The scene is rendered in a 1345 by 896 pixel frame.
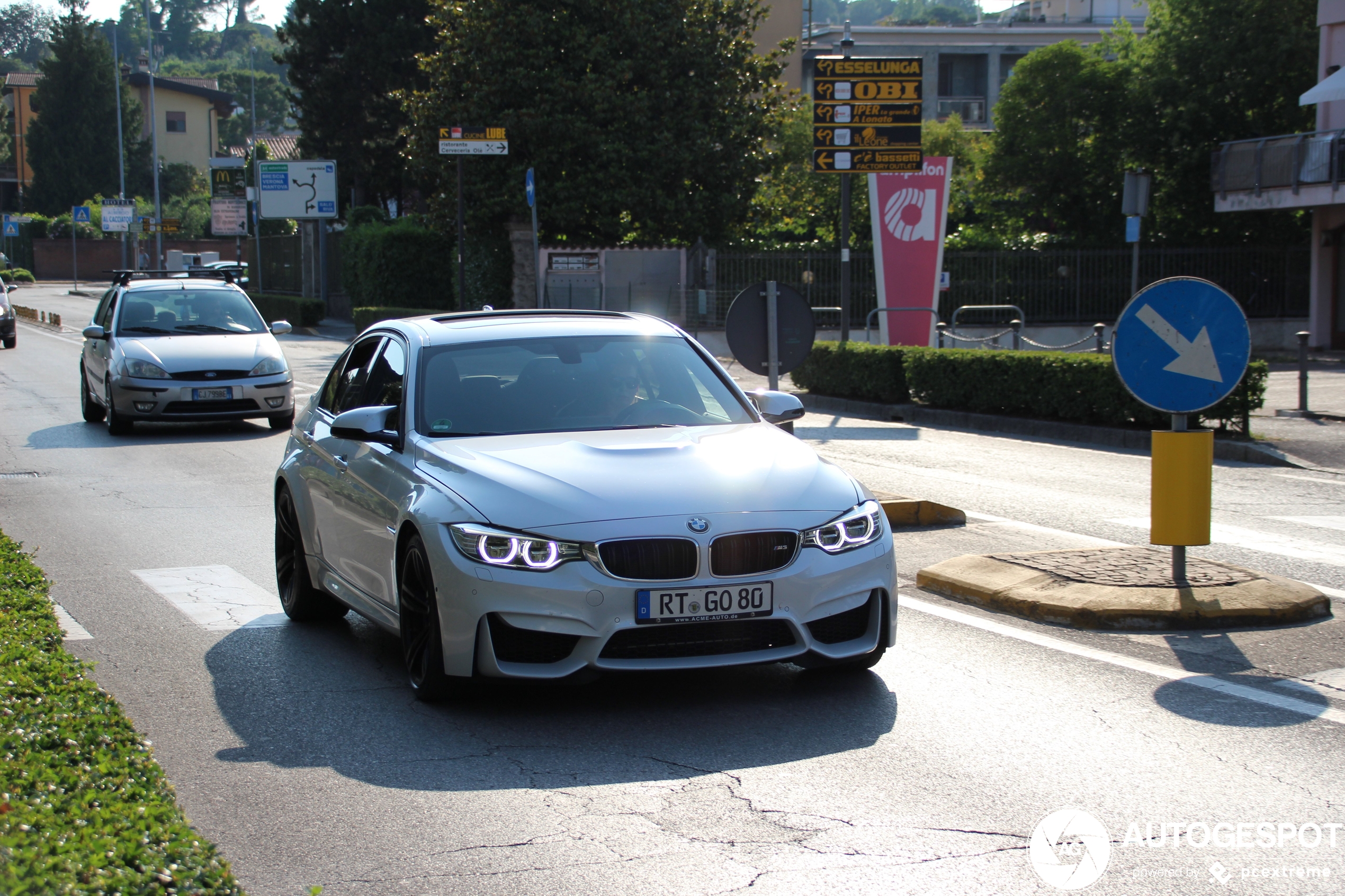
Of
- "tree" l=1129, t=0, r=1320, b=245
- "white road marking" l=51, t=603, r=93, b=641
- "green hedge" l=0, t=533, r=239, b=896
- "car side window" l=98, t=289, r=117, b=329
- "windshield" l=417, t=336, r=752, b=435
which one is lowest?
"white road marking" l=51, t=603, r=93, b=641

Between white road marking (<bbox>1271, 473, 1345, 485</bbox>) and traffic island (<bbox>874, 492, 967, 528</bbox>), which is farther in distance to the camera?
white road marking (<bbox>1271, 473, 1345, 485</bbox>)

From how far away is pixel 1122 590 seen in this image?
283 inches

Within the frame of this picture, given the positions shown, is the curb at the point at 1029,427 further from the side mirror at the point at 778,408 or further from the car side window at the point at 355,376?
the car side window at the point at 355,376

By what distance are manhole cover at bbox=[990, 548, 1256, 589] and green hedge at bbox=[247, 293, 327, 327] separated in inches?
1412

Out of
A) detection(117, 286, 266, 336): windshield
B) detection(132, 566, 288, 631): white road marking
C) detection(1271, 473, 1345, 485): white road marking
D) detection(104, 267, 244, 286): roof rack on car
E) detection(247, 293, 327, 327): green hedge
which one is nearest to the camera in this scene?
detection(132, 566, 288, 631): white road marking

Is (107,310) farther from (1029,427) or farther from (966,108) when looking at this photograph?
(966,108)

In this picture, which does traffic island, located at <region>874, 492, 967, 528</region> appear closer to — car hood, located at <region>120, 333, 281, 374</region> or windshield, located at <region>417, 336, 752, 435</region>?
windshield, located at <region>417, 336, 752, 435</region>

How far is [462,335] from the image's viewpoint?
676 centimetres

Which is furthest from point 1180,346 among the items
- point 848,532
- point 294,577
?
point 294,577

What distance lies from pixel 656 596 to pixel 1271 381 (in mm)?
20877

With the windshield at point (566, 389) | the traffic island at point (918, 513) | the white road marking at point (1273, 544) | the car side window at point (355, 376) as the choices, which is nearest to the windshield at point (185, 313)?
the traffic island at point (918, 513)

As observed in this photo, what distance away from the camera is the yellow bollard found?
709 centimetres

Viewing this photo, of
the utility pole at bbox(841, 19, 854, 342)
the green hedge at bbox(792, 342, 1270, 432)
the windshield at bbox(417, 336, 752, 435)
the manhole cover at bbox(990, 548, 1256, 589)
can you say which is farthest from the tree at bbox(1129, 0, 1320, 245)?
the windshield at bbox(417, 336, 752, 435)

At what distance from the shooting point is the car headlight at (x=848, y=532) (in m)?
5.55
